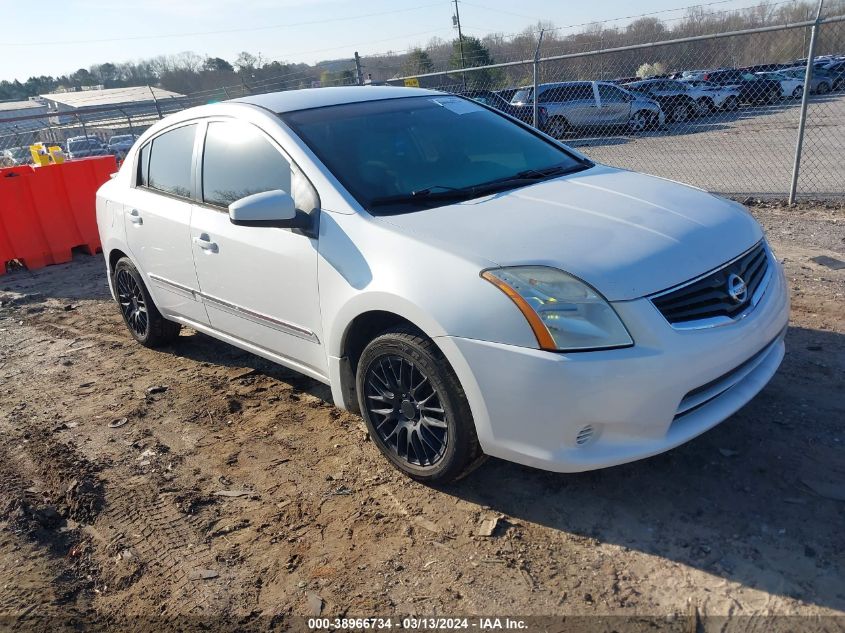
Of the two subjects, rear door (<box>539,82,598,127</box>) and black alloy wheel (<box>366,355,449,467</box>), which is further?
rear door (<box>539,82,598,127</box>)

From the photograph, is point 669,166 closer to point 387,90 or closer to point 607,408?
point 387,90

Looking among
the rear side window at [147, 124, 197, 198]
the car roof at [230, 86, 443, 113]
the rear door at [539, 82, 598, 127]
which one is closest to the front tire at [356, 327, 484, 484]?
the car roof at [230, 86, 443, 113]

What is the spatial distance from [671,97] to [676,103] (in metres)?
0.22

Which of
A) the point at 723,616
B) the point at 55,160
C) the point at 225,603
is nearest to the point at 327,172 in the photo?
the point at 225,603

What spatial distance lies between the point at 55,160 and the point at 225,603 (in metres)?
9.76

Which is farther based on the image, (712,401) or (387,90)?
(387,90)

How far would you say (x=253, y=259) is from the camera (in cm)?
379

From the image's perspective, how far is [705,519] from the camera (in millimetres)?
2846

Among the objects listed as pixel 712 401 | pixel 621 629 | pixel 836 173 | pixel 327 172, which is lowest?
pixel 836 173

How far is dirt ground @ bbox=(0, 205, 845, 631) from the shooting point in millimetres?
2588

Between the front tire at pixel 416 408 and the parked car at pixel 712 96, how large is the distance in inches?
728

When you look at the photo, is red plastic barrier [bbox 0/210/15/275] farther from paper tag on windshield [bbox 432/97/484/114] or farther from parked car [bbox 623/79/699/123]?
parked car [bbox 623/79/699/123]

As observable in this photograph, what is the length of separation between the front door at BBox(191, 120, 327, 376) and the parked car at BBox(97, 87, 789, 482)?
0.01 metres

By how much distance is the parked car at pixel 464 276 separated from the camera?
8.78 feet
